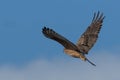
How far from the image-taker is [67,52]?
25000mm

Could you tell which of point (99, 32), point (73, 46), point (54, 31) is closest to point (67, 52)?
point (73, 46)

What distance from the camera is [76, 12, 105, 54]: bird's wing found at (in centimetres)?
2675

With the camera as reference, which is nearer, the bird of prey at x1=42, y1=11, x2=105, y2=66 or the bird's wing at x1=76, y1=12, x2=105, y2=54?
the bird of prey at x1=42, y1=11, x2=105, y2=66

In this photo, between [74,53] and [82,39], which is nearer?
[74,53]

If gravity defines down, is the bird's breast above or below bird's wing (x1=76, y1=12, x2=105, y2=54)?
below

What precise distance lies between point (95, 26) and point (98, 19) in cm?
49

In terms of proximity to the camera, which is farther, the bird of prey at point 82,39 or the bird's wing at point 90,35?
the bird's wing at point 90,35

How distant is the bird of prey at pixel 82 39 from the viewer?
23453mm

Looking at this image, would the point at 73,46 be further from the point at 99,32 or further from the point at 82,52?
the point at 99,32

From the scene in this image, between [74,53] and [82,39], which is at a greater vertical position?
[82,39]

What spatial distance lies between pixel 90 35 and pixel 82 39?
1.57ft

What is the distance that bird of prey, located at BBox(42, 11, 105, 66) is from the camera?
2345 centimetres

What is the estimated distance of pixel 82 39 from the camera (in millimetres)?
27688

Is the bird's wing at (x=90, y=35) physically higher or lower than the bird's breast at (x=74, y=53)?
higher
